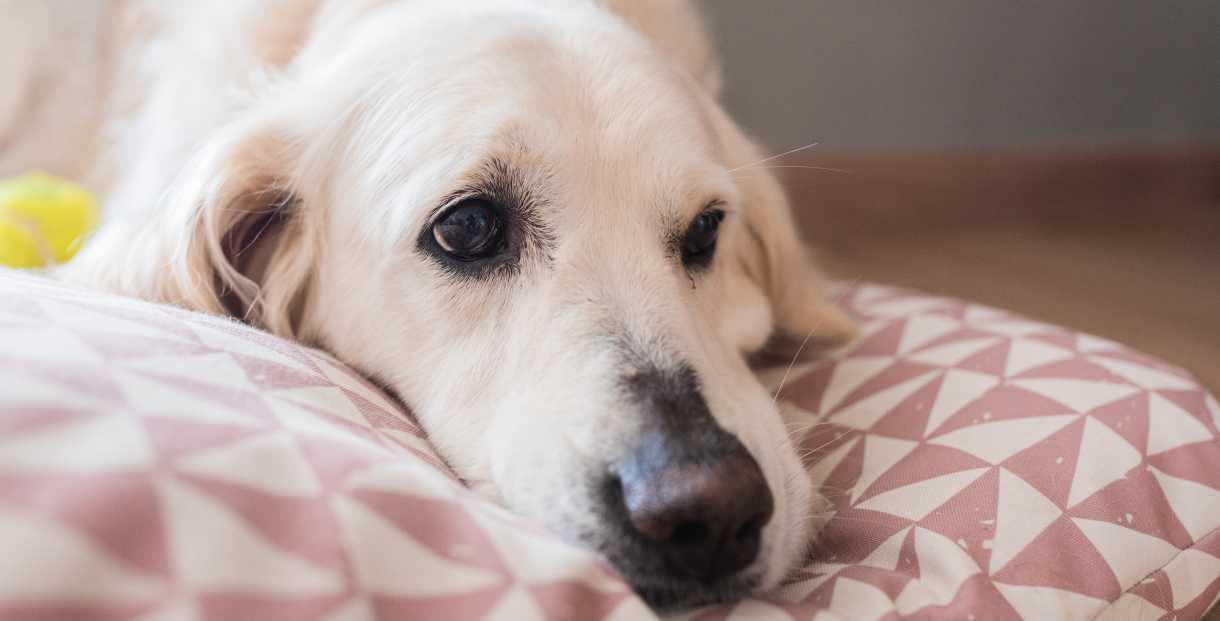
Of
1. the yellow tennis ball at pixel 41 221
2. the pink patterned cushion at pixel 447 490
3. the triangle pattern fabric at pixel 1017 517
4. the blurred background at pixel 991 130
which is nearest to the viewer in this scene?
the pink patterned cushion at pixel 447 490

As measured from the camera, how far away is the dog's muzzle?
0.94m

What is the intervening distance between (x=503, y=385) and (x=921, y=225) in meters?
3.18

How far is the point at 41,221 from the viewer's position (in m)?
1.70

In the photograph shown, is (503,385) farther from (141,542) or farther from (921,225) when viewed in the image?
(921,225)

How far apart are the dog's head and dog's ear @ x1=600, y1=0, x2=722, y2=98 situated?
13.8 inches

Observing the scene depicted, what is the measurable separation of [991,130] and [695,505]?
145 inches

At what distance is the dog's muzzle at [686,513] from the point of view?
94 cm

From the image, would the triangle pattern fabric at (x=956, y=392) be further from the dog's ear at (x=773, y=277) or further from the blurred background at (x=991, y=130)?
the blurred background at (x=991, y=130)

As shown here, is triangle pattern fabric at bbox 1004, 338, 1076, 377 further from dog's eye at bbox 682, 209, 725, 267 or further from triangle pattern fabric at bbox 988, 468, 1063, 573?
dog's eye at bbox 682, 209, 725, 267

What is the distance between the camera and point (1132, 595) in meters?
1.08

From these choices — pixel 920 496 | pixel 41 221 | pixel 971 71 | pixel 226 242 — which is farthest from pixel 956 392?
pixel 971 71

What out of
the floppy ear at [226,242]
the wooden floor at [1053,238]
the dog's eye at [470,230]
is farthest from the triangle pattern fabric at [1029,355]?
the floppy ear at [226,242]

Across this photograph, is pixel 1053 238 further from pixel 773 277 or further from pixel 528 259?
pixel 528 259

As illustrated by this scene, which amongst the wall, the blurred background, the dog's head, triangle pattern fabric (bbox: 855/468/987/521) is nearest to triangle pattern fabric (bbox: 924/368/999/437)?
triangle pattern fabric (bbox: 855/468/987/521)
